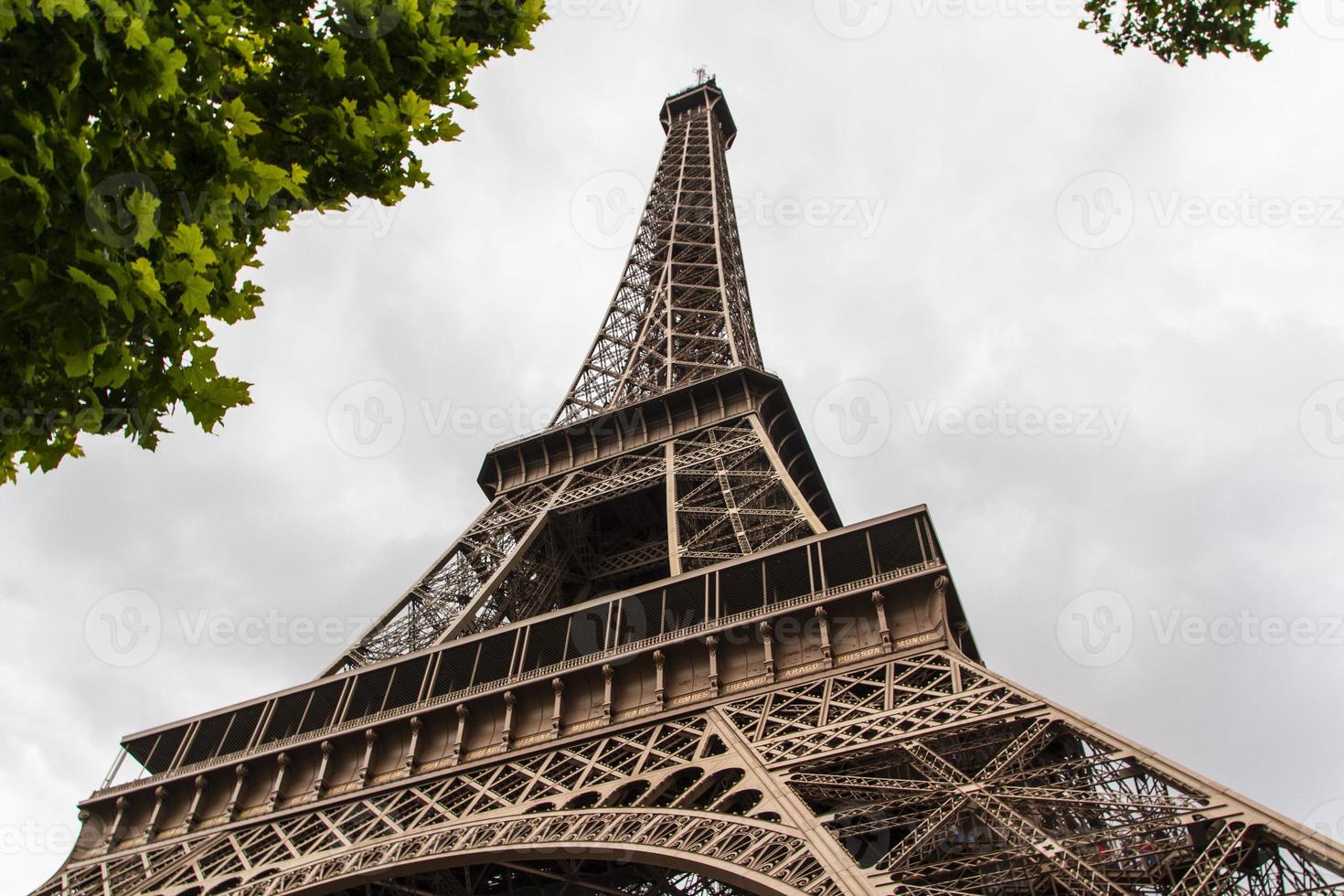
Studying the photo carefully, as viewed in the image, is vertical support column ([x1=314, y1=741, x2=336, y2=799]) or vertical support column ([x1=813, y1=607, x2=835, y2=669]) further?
vertical support column ([x1=314, y1=741, x2=336, y2=799])

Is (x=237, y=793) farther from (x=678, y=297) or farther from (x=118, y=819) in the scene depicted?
(x=678, y=297)

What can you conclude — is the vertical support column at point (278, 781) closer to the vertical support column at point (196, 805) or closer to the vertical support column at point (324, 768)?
the vertical support column at point (324, 768)

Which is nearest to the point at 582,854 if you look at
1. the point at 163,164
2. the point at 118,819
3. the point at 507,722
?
the point at 507,722

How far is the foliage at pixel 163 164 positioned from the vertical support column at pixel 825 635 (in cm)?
1359

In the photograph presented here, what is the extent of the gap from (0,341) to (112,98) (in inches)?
49.5

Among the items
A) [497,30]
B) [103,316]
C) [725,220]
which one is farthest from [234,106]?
[725,220]

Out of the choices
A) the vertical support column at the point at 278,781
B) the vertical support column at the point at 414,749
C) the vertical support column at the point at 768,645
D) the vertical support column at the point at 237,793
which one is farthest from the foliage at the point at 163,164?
the vertical support column at the point at 237,793

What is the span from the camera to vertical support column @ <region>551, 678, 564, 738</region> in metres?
20.0

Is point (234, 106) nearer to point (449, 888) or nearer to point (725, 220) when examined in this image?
point (449, 888)

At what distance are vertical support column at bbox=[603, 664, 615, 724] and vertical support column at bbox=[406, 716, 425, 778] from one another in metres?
3.88

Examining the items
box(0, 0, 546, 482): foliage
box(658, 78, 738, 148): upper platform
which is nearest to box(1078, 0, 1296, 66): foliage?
box(0, 0, 546, 482): foliage

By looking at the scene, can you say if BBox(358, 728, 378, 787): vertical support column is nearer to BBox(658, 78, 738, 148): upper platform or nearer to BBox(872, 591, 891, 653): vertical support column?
BBox(872, 591, 891, 653): vertical support column

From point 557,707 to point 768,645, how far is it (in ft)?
13.7

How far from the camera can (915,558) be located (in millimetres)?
20000
